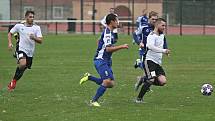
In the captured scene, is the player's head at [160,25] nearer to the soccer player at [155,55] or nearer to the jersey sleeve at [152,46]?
the soccer player at [155,55]

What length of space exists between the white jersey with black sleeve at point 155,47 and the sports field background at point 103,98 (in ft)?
3.03

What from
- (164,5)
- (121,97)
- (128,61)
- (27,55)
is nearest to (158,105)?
(121,97)

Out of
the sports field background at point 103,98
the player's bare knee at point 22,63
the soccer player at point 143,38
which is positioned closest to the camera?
the sports field background at point 103,98

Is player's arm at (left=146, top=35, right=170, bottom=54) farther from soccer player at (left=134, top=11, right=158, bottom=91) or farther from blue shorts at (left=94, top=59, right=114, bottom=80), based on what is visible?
blue shorts at (left=94, top=59, right=114, bottom=80)

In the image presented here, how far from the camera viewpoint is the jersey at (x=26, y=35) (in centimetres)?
1448

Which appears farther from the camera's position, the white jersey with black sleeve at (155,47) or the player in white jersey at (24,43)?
the player in white jersey at (24,43)

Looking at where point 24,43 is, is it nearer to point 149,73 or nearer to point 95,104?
point 95,104

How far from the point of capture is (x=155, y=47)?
12047 millimetres

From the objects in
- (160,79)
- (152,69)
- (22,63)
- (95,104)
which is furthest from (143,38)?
(95,104)


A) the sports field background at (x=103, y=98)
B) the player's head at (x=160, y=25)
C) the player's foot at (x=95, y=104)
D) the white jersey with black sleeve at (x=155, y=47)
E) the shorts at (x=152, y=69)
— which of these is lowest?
the sports field background at (x=103, y=98)

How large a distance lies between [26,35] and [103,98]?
8.68 feet

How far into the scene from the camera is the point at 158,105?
1202 centimetres

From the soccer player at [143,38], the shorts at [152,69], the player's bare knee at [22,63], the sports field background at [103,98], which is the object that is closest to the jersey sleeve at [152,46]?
the shorts at [152,69]

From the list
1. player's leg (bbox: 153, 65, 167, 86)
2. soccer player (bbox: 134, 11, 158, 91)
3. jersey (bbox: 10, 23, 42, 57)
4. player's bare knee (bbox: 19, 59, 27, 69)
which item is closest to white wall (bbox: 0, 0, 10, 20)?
soccer player (bbox: 134, 11, 158, 91)
